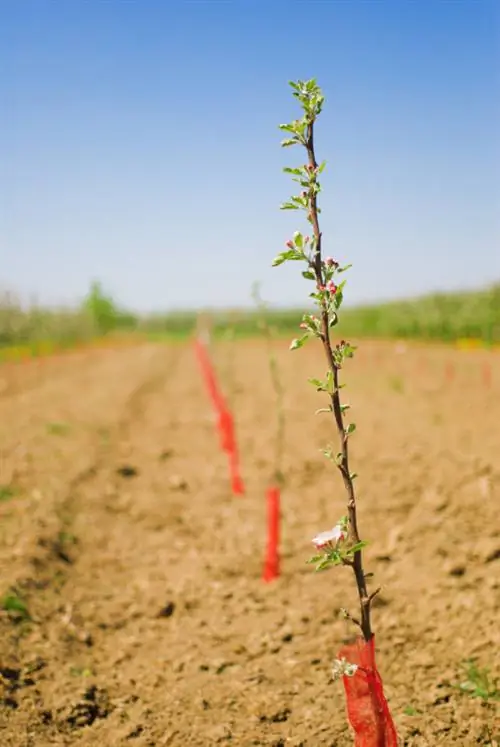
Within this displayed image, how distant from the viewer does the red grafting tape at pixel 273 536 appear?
4.16 m

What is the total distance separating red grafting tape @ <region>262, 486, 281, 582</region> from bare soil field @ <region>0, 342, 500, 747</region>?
0.08 m

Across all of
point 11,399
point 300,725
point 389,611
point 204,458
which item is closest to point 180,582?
point 389,611

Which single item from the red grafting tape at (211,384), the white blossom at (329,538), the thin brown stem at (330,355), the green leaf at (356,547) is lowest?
the red grafting tape at (211,384)

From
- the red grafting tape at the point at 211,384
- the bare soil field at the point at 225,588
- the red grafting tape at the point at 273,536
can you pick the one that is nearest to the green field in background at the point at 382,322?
the red grafting tape at the point at 211,384

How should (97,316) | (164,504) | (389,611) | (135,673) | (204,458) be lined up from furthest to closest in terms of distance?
(97,316) → (204,458) → (164,504) → (389,611) → (135,673)

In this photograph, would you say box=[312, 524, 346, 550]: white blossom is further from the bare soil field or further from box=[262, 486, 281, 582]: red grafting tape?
box=[262, 486, 281, 582]: red grafting tape

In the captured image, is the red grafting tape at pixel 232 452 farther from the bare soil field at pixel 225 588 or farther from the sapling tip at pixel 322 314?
the sapling tip at pixel 322 314

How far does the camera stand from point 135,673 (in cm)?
337

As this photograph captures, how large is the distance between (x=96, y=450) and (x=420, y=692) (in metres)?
5.93

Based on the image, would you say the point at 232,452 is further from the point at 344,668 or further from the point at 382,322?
the point at 382,322

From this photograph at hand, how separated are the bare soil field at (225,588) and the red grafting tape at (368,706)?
0.51m

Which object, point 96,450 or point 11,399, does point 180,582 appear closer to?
point 96,450

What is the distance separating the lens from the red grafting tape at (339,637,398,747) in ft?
6.72

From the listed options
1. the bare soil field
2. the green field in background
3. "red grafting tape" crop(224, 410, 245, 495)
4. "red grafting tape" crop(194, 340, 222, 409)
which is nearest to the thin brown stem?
A: the bare soil field
